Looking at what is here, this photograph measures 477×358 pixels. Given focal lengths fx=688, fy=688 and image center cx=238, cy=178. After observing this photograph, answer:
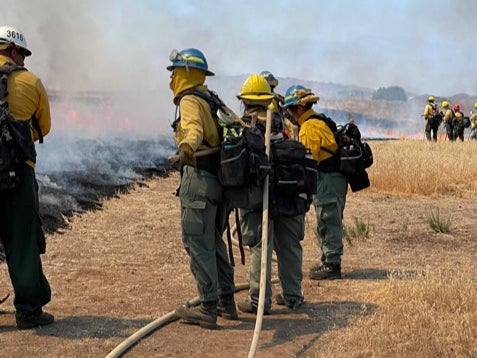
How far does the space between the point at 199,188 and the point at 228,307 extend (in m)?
1.03

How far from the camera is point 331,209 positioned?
6574 millimetres

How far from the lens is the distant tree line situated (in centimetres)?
13388

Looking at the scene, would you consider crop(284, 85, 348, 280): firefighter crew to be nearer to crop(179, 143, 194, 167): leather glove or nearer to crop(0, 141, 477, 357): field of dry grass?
crop(0, 141, 477, 357): field of dry grass

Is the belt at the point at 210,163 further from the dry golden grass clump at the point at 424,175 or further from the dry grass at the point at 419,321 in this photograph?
the dry golden grass clump at the point at 424,175

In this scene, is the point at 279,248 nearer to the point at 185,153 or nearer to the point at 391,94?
the point at 185,153

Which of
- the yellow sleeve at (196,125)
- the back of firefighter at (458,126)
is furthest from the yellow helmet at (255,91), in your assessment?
the back of firefighter at (458,126)

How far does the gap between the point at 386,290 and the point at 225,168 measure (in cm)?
191

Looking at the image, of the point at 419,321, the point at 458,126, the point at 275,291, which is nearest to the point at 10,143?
the point at 275,291

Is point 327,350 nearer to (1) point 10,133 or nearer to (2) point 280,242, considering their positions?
(2) point 280,242

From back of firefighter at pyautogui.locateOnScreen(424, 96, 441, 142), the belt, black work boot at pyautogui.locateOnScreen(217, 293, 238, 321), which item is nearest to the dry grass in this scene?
black work boot at pyautogui.locateOnScreen(217, 293, 238, 321)

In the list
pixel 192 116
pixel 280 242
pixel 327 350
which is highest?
pixel 192 116

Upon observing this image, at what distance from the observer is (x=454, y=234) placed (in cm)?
892

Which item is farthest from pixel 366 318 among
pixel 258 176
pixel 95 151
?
pixel 95 151

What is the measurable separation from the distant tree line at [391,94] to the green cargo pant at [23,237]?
130759 millimetres
